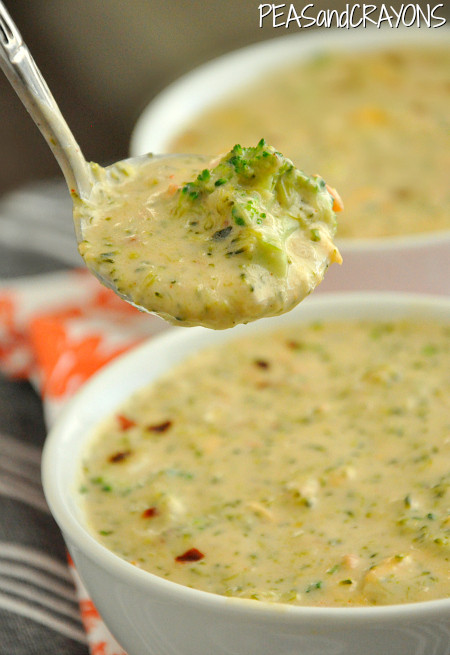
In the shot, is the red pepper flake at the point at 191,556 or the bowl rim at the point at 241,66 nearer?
the red pepper flake at the point at 191,556

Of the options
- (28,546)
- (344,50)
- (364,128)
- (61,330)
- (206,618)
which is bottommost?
(28,546)

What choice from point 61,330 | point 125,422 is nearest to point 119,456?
point 125,422

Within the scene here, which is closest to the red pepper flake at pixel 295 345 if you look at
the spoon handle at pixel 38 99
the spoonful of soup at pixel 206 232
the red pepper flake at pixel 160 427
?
the red pepper flake at pixel 160 427

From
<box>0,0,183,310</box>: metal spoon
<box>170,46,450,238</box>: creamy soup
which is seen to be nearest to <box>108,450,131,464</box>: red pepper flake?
<box>0,0,183,310</box>: metal spoon

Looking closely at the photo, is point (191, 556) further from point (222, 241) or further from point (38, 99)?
point (38, 99)

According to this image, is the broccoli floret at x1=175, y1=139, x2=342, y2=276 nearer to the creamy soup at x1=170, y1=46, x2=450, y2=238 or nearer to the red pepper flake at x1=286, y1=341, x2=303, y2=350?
the red pepper flake at x1=286, y1=341, x2=303, y2=350

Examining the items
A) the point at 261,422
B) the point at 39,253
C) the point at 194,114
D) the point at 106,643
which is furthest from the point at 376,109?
the point at 106,643

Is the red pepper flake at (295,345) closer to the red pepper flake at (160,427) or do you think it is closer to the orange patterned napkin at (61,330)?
the red pepper flake at (160,427)
